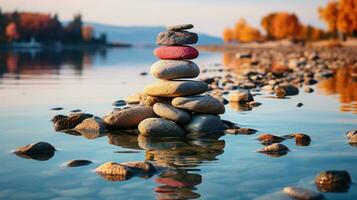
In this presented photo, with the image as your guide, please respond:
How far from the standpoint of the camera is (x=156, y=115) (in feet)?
42.5

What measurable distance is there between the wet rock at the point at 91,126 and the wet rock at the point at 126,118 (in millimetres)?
195

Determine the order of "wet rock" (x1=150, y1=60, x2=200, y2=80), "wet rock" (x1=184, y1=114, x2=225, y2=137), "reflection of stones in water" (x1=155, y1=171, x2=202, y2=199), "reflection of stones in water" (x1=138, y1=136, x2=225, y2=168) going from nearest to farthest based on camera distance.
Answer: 1. "reflection of stones in water" (x1=155, y1=171, x2=202, y2=199)
2. "reflection of stones in water" (x1=138, y1=136, x2=225, y2=168)
3. "wet rock" (x1=184, y1=114, x2=225, y2=137)
4. "wet rock" (x1=150, y1=60, x2=200, y2=80)

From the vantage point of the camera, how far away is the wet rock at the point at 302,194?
685cm

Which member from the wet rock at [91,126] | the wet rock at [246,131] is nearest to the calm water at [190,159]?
the wet rock at [246,131]

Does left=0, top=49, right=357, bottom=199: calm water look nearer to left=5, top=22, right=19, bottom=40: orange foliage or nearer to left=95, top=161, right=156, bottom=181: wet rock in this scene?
left=95, top=161, right=156, bottom=181: wet rock

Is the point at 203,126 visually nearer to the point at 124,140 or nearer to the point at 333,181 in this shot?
the point at 124,140

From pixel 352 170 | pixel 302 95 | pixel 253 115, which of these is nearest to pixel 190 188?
pixel 352 170

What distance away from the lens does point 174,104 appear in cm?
1295

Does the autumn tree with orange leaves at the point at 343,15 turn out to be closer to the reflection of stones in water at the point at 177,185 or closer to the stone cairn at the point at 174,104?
the stone cairn at the point at 174,104

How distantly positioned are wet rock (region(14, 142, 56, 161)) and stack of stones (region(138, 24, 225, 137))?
2557 mm

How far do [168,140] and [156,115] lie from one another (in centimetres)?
170

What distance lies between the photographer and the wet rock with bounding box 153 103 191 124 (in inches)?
488

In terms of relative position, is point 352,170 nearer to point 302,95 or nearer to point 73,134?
point 73,134

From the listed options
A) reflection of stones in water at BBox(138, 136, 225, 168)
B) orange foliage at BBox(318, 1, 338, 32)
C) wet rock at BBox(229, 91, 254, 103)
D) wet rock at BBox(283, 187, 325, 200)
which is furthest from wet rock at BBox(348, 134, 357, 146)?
orange foliage at BBox(318, 1, 338, 32)
